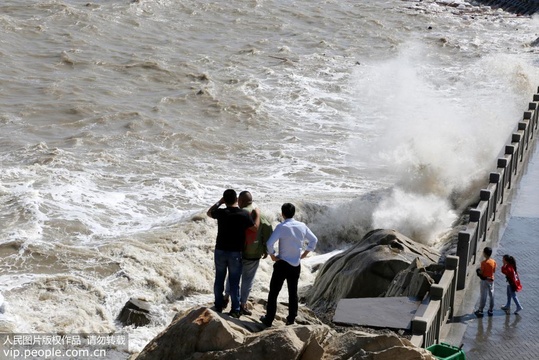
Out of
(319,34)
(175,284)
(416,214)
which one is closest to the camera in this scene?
(175,284)

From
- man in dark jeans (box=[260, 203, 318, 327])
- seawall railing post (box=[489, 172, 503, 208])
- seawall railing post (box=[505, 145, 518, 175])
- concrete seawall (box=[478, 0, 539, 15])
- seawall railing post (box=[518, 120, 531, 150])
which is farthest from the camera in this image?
concrete seawall (box=[478, 0, 539, 15])

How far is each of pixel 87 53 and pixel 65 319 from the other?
71.3 feet

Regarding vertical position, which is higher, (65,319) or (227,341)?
(227,341)

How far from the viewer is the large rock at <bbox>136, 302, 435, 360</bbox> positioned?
27.1 feet

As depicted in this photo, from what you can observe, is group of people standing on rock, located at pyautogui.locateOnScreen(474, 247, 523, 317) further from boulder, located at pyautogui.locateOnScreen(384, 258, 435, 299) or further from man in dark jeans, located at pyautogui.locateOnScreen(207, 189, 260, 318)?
man in dark jeans, located at pyautogui.locateOnScreen(207, 189, 260, 318)

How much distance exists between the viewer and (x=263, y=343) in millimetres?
8367

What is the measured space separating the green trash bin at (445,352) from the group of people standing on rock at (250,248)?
133cm

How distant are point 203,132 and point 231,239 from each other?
18928 millimetres

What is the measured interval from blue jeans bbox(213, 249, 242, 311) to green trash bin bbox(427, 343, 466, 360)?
1837 mm

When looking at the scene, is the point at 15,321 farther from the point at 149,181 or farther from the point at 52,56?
the point at 52,56

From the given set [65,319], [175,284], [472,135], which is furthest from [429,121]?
[65,319]

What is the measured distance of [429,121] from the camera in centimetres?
2908

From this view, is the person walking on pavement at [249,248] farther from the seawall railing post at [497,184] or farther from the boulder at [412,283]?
the seawall railing post at [497,184]

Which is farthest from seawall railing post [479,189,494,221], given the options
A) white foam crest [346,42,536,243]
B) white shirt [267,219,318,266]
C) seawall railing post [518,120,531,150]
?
white foam crest [346,42,536,243]
